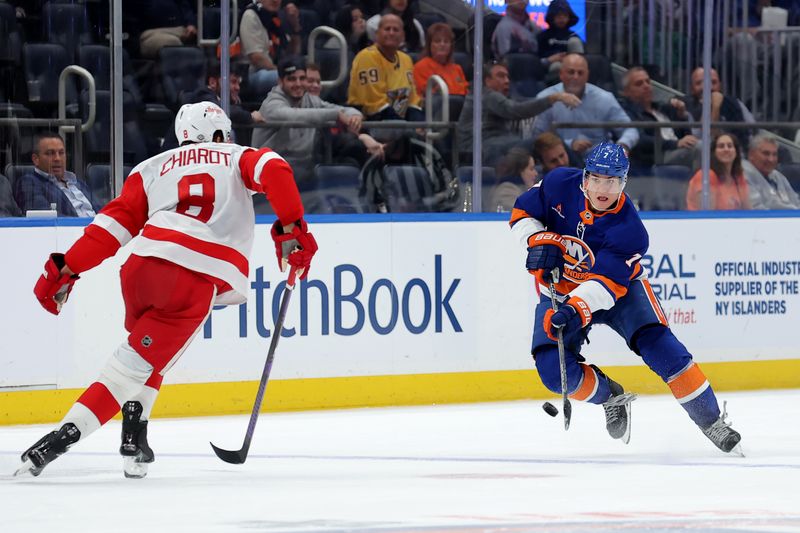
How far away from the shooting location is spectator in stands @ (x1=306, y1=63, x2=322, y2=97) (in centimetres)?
716

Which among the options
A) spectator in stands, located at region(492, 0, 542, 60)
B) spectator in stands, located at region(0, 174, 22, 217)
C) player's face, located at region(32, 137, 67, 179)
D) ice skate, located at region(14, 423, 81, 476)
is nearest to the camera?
ice skate, located at region(14, 423, 81, 476)

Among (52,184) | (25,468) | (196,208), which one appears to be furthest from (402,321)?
(25,468)

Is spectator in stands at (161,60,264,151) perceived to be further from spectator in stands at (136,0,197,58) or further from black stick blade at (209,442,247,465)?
black stick blade at (209,442,247,465)

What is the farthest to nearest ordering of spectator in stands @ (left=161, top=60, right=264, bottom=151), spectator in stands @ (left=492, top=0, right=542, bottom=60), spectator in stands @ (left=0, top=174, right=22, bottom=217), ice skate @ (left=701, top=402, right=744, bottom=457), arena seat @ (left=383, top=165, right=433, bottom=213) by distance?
spectator in stands @ (left=492, top=0, right=542, bottom=60)
arena seat @ (left=383, top=165, right=433, bottom=213)
spectator in stands @ (left=161, top=60, right=264, bottom=151)
spectator in stands @ (left=0, top=174, right=22, bottom=217)
ice skate @ (left=701, top=402, right=744, bottom=457)

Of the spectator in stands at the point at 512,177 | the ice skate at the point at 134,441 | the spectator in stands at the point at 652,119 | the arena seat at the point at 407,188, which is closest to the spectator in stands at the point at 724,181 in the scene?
the spectator in stands at the point at 652,119

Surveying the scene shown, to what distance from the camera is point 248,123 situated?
22.9 ft

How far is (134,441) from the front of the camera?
4.87m

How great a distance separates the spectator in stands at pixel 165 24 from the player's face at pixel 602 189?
2205mm

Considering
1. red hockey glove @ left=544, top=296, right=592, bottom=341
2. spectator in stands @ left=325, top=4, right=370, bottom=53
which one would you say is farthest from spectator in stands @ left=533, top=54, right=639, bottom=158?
red hockey glove @ left=544, top=296, right=592, bottom=341

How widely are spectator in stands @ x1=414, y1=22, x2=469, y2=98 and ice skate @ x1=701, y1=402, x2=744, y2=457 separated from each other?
2460 millimetres

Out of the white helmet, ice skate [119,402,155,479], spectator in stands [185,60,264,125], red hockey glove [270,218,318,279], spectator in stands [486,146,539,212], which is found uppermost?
spectator in stands [185,60,264,125]

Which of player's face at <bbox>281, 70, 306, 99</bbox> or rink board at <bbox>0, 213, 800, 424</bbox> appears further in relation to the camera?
player's face at <bbox>281, 70, 306, 99</bbox>

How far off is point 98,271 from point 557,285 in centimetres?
194

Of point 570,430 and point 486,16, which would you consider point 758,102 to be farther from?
point 570,430
